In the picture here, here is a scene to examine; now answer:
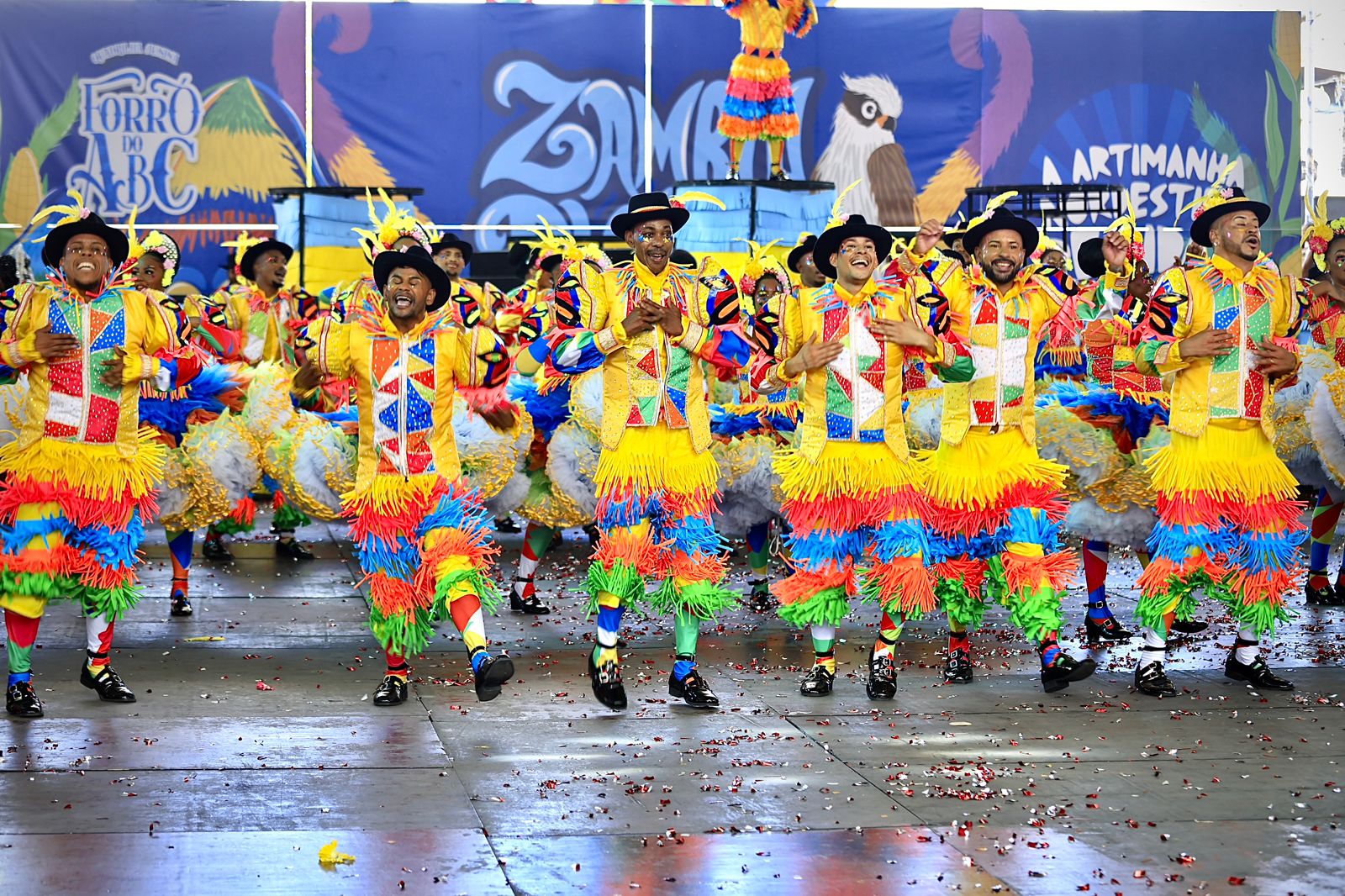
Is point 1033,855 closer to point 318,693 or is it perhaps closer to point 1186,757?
point 1186,757

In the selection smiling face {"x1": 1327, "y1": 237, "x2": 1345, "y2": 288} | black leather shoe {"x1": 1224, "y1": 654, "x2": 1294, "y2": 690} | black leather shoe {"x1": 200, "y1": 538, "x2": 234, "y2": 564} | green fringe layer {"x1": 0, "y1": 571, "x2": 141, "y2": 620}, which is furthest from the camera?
black leather shoe {"x1": 200, "y1": 538, "x2": 234, "y2": 564}

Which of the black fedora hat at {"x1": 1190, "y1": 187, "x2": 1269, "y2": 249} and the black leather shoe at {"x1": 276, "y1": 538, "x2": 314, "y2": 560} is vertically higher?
the black fedora hat at {"x1": 1190, "y1": 187, "x2": 1269, "y2": 249}

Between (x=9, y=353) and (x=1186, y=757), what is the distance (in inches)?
179

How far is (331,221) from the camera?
14.9 meters

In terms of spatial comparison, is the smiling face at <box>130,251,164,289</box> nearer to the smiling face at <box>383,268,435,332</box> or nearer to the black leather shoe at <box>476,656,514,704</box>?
the smiling face at <box>383,268,435,332</box>

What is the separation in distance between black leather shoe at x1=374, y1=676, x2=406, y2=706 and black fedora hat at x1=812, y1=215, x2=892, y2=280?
2.37 m

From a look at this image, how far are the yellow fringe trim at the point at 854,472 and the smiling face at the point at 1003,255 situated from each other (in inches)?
34.6

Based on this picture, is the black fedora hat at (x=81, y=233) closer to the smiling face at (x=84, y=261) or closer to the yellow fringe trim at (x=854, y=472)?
the smiling face at (x=84, y=261)

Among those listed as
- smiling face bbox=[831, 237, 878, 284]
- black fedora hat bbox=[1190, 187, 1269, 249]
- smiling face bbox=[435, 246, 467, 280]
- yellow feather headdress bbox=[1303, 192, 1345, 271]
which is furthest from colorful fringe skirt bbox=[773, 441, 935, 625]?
smiling face bbox=[435, 246, 467, 280]

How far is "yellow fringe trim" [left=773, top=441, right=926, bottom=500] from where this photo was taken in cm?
642

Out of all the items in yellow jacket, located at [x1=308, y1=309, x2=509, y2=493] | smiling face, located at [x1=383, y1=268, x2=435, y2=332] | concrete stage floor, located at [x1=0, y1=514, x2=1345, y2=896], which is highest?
smiling face, located at [x1=383, y1=268, x2=435, y2=332]

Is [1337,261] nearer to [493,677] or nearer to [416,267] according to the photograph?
[416,267]

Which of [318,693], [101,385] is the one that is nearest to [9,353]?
[101,385]

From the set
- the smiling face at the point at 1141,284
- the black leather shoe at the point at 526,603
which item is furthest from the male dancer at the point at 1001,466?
the black leather shoe at the point at 526,603
